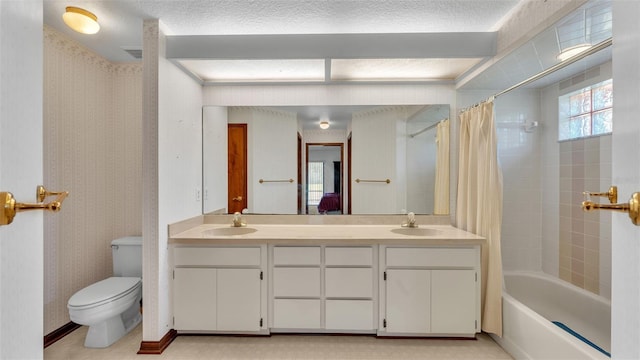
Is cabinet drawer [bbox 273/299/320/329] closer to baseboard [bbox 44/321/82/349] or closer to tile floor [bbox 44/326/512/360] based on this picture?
tile floor [bbox 44/326/512/360]

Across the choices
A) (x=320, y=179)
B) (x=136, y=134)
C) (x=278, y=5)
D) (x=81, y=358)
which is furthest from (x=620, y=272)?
(x=136, y=134)

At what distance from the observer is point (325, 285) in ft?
7.25

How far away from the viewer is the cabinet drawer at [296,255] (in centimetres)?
222

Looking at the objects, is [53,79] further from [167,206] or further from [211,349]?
[211,349]

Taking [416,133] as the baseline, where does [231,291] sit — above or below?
below

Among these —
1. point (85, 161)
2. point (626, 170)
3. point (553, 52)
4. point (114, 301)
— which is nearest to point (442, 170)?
point (553, 52)

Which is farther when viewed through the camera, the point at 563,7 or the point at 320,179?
the point at 320,179

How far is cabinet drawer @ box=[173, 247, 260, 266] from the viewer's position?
7.27ft

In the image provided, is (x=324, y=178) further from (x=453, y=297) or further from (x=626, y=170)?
(x=626, y=170)

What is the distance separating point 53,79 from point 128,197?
1.13 m

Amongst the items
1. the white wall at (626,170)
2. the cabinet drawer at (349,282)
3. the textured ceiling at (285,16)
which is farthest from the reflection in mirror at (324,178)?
the white wall at (626,170)

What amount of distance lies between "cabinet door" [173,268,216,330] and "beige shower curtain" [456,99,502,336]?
2.14m

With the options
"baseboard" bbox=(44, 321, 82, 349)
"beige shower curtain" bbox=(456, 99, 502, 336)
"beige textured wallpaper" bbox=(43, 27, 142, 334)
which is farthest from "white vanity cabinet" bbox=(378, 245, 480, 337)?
"baseboard" bbox=(44, 321, 82, 349)

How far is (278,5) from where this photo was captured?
192cm
